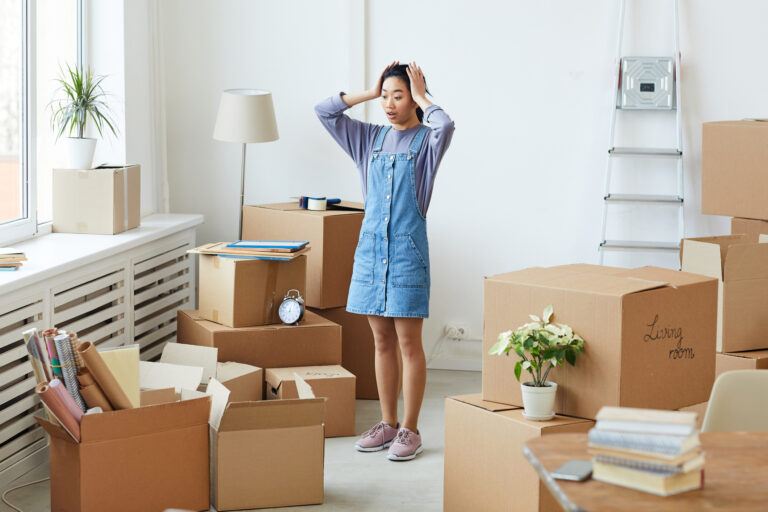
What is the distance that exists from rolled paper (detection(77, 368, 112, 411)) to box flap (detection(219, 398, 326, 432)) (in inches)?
15.0

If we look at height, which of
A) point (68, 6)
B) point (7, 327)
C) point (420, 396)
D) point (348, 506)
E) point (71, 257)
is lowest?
point (348, 506)

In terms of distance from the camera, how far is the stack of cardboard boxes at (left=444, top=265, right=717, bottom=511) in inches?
94.2

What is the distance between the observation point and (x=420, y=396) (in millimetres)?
3506

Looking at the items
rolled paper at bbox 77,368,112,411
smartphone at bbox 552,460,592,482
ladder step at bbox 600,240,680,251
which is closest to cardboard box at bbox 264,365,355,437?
rolled paper at bbox 77,368,112,411

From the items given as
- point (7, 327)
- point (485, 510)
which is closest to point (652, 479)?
point (485, 510)

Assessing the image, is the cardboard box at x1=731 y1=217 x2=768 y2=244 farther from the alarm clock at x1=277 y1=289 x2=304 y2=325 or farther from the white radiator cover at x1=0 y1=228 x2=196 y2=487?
the white radiator cover at x1=0 y1=228 x2=196 y2=487

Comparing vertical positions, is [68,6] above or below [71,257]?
above

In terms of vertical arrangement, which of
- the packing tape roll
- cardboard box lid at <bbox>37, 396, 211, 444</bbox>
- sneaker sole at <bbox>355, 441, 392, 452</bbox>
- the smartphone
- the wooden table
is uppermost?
the packing tape roll

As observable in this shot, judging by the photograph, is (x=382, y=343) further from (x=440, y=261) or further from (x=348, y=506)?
(x=440, y=261)

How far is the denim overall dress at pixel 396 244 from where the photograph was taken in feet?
10.9

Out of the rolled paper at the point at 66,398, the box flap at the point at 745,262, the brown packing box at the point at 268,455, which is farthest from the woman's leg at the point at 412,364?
the rolled paper at the point at 66,398

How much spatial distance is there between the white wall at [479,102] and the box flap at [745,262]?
4.58ft

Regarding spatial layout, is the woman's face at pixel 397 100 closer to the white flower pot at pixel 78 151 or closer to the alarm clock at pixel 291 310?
the alarm clock at pixel 291 310

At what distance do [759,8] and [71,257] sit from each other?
3.35 metres
